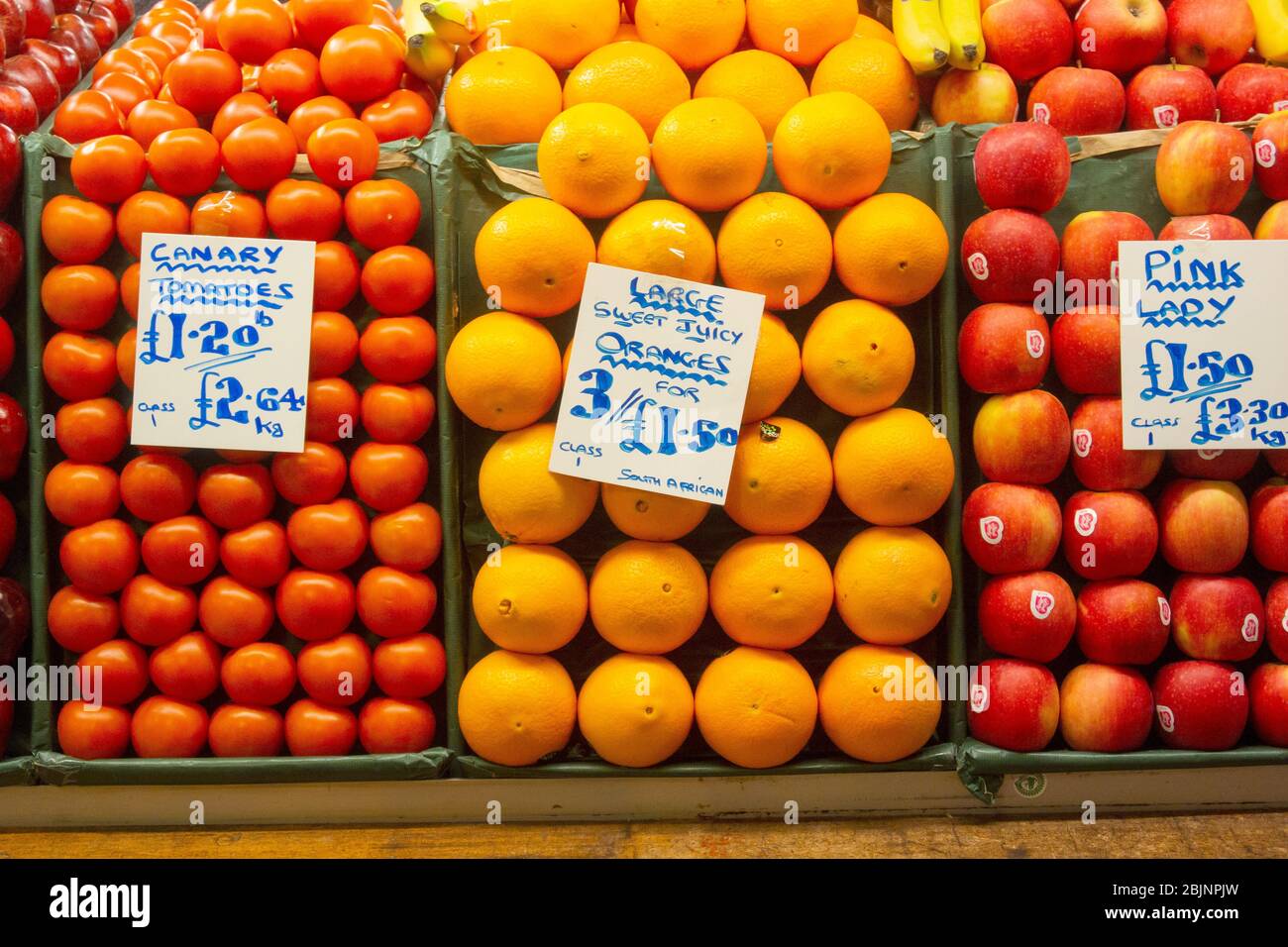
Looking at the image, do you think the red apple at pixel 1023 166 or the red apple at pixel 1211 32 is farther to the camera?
the red apple at pixel 1211 32

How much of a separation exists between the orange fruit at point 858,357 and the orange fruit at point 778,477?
83mm

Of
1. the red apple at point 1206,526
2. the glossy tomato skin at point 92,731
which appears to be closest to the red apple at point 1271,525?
the red apple at point 1206,526

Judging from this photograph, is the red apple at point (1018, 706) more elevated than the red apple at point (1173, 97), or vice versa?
the red apple at point (1173, 97)

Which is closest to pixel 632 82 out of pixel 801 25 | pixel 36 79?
pixel 801 25

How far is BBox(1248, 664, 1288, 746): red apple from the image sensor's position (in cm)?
146

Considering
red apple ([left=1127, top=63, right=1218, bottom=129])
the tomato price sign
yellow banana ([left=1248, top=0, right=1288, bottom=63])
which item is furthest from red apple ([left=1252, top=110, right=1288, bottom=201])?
the tomato price sign

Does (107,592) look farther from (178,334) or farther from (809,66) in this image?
(809,66)

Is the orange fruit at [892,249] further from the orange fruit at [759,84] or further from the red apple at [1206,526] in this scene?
the red apple at [1206,526]

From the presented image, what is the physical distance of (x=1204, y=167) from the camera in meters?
1.50

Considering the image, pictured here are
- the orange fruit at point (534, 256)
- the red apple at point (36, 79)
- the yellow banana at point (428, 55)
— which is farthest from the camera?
the red apple at point (36, 79)

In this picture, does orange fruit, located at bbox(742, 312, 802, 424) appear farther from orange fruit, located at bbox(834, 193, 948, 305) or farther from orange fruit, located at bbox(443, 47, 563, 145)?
orange fruit, located at bbox(443, 47, 563, 145)

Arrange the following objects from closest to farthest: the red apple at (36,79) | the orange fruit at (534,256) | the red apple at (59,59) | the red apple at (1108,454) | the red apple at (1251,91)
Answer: the orange fruit at (534,256) < the red apple at (1108,454) < the red apple at (1251,91) < the red apple at (36,79) < the red apple at (59,59)

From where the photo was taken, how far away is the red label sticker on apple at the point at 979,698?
4.91 feet

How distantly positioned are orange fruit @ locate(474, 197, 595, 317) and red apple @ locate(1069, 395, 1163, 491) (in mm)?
864
